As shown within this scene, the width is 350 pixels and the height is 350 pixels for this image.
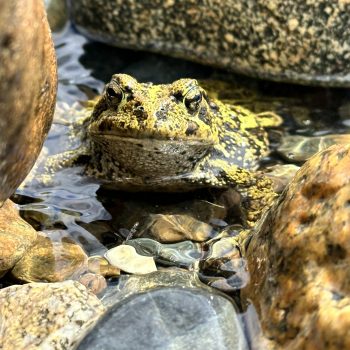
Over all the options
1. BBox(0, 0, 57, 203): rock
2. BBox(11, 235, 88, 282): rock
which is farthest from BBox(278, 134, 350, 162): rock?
BBox(0, 0, 57, 203): rock

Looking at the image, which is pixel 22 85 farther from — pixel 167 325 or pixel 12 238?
pixel 167 325

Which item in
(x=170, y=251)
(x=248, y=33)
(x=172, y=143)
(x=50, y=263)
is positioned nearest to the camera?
(x=50, y=263)

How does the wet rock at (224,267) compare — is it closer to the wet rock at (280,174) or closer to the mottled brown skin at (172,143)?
the mottled brown skin at (172,143)

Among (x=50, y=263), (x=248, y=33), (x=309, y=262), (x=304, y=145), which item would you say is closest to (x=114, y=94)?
(x=50, y=263)

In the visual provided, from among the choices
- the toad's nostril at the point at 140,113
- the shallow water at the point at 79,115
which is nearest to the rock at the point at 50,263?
the shallow water at the point at 79,115

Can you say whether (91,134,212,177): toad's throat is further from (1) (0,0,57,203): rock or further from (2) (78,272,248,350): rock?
(2) (78,272,248,350): rock

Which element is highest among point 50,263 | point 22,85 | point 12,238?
point 22,85
